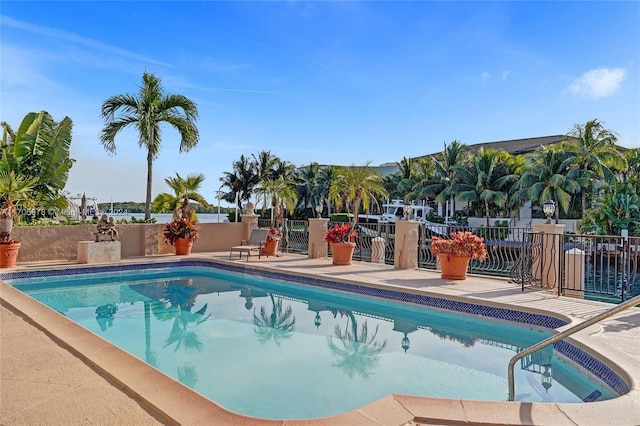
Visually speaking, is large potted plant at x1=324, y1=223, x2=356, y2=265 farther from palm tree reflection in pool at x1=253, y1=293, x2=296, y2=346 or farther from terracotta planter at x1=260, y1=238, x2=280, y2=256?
palm tree reflection in pool at x1=253, y1=293, x2=296, y2=346

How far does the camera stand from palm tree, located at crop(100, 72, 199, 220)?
13.7 meters

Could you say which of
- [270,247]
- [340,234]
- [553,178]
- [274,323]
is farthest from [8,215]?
[553,178]

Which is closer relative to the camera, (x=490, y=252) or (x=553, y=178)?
(x=490, y=252)

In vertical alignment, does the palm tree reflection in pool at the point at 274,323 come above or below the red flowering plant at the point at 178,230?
below

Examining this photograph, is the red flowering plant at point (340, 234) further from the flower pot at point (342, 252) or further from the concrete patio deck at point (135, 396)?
the concrete patio deck at point (135, 396)

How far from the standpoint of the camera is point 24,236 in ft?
36.2

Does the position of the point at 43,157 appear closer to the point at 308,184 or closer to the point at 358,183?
the point at 358,183

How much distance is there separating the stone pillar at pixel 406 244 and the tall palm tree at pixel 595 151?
20.2 m

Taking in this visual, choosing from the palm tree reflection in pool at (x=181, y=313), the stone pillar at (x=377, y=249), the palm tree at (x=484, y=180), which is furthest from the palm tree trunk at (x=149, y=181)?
the palm tree at (x=484, y=180)

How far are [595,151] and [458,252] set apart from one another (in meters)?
23.0

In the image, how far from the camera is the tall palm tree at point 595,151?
25.2 meters

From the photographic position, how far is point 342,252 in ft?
35.6

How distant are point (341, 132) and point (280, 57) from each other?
1239 centimetres

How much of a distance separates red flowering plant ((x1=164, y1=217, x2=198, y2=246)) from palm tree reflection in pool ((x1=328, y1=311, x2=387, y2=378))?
314 inches
